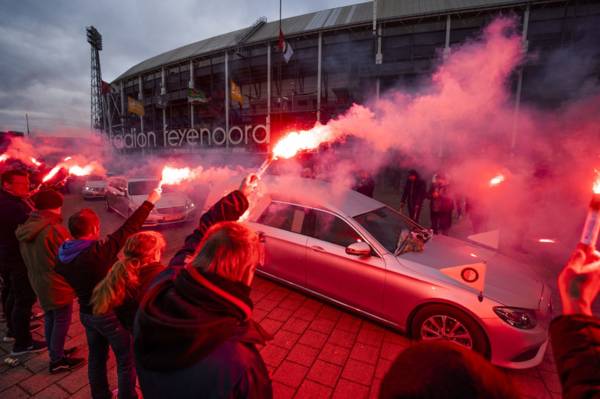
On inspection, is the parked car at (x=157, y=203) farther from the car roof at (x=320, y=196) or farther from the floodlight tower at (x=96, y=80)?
the floodlight tower at (x=96, y=80)

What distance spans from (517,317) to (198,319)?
3.37 metres

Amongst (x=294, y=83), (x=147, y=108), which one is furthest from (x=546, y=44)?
(x=147, y=108)

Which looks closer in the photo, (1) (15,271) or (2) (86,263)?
(2) (86,263)

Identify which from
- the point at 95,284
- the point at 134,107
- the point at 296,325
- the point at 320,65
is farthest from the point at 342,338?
the point at 134,107

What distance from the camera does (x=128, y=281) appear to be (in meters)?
1.98

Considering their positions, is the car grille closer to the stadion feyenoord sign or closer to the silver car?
the silver car

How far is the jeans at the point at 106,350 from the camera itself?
88.4 inches

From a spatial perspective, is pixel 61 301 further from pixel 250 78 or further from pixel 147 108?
pixel 147 108

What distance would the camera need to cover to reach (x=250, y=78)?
77.9 ft

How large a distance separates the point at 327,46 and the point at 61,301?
72.0 ft

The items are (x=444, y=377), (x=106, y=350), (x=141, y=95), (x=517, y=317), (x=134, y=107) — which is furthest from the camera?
(x=141, y=95)

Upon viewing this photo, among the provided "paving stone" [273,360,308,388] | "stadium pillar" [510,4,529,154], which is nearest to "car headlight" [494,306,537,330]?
"paving stone" [273,360,308,388]

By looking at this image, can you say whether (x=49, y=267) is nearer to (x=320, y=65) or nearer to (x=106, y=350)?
(x=106, y=350)

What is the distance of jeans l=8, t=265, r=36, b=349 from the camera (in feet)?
10.3
